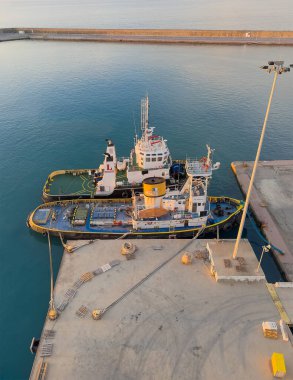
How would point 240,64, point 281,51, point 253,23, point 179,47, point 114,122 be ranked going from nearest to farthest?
point 114,122 → point 240,64 → point 281,51 → point 179,47 → point 253,23

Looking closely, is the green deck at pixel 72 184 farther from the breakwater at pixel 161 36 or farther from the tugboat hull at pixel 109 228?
the breakwater at pixel 161 36

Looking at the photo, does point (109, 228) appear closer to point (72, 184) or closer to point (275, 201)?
point (72, 184)

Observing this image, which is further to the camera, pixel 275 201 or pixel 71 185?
pixel 71 185

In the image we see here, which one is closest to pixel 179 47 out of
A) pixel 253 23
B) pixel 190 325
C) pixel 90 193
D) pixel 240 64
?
pixel 240 64

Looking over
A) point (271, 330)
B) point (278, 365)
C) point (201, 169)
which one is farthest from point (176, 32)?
point (278, 365)

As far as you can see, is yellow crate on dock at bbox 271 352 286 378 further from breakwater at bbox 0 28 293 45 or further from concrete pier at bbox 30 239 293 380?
breakwater at bbox 0 28 293 45

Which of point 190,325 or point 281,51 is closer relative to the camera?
point 190,325

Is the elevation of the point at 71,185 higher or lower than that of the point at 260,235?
higher

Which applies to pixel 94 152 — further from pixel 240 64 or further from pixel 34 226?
pixel 240 64
